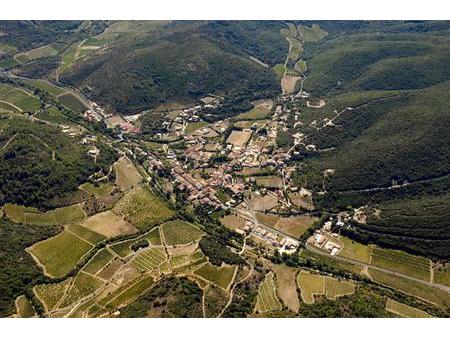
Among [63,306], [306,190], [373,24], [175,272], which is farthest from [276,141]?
[373,24]

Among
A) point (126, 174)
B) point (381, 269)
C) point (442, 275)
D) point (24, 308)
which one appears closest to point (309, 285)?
point (381, 269)

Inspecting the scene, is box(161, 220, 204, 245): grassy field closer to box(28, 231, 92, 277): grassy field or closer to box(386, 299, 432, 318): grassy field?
box(28, 231, 92, 277): grassy field

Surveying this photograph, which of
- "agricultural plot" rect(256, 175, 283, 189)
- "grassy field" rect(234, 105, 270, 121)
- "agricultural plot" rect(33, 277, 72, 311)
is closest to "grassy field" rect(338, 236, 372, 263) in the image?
"agricultural plot" rect(256, 175, 283, 189)

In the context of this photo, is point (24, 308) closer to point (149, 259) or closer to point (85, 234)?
point (85, 234)

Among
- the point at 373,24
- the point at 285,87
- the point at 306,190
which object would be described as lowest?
the point at 306,190

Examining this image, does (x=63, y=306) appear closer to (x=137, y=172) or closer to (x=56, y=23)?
(x=137, y=172)

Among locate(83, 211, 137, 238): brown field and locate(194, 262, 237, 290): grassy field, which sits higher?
locate(83, 211, 137, 238): brown field

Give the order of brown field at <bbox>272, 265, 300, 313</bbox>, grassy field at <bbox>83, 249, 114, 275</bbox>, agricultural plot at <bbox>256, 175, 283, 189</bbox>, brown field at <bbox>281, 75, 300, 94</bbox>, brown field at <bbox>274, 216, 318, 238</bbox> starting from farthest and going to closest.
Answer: brown field at <bbox>281, 75, 300, 94</bbox>, agricultural plot at <bbox>256, 175, 283, 189</bbox>, brown field at <bbox>274, 216, 318, 238</bbox>, grassy field at <bbox>83, 249, 114, 275</bbox>, brown field at <bbox>272, 265, 300, 313</bbox>
